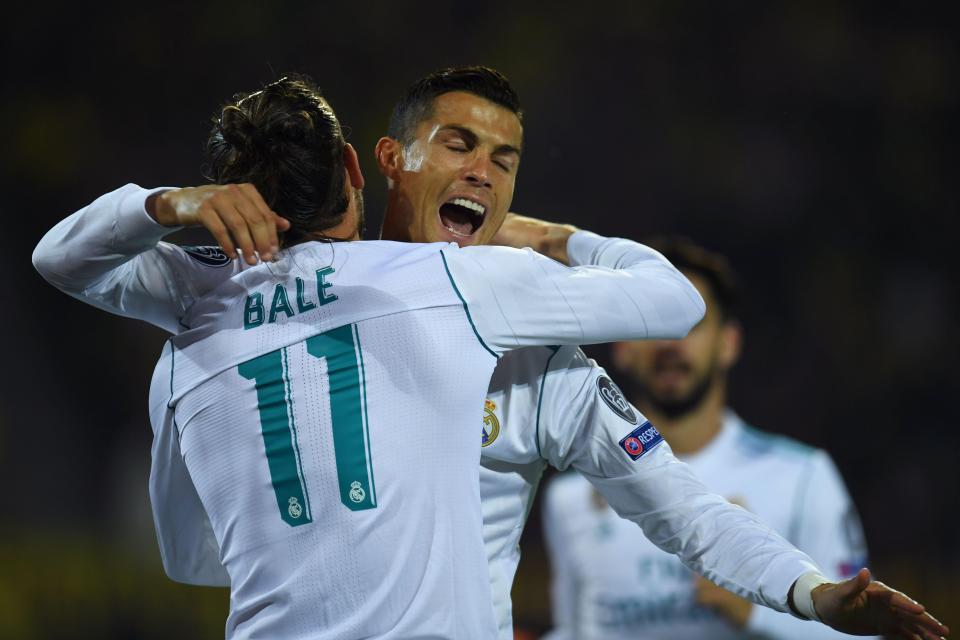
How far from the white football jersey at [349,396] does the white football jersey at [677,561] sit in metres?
2.79

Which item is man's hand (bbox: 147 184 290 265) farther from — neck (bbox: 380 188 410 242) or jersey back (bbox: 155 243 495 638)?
neck (bbox: 380 188 410 242)

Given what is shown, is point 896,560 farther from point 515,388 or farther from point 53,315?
point 53,315

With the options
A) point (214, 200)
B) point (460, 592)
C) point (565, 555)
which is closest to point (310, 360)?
point (214, 200)

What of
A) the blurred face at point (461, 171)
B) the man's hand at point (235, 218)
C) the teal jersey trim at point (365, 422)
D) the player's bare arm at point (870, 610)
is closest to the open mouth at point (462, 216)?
the blurred face at point (461, 171)

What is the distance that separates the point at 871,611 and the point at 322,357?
97 cm

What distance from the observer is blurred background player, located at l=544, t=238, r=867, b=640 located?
168 inches

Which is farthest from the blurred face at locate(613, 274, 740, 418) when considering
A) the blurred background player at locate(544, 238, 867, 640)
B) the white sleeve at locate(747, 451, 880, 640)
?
the white sleeve at locate(747, 451, 880, 640)

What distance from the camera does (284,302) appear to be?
Answer: 1.69 m

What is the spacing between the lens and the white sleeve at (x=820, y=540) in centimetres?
417

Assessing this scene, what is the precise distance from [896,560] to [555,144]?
2895 mm

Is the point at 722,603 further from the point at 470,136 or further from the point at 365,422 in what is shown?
the point at 365,422

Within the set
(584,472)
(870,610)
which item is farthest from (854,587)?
(584,472)

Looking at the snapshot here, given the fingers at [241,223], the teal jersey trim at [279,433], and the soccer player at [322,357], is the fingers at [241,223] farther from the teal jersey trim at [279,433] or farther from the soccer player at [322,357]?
the teal jersey trim at [279,433]

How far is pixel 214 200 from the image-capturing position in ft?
4.93
